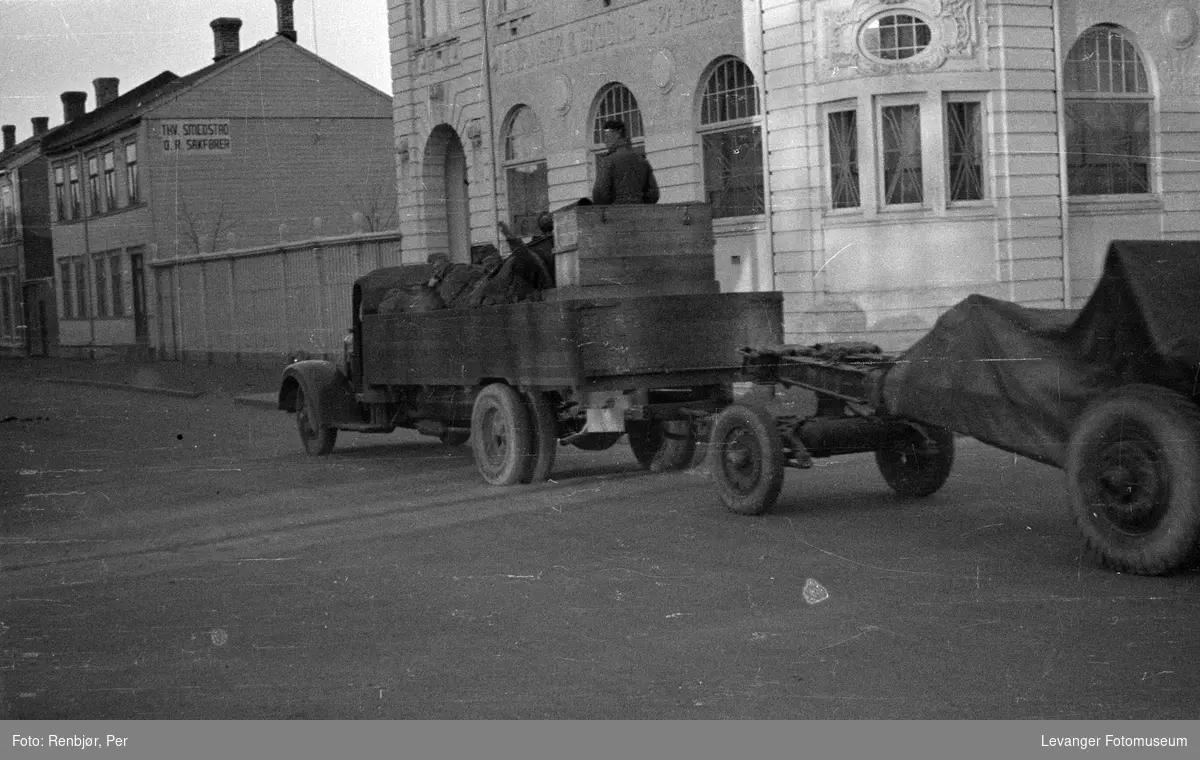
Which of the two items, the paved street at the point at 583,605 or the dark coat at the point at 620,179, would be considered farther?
the dark coat at the point at 620,179

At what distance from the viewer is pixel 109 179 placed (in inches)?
1753

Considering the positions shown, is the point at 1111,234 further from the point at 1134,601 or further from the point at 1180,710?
the point at 1180,710

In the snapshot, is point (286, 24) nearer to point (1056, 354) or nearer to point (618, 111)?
point (618, 111)

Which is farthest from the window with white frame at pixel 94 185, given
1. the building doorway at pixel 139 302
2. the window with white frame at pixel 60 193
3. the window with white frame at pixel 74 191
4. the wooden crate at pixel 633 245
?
the wooden crate at pixel 633 245

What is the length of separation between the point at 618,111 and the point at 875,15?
620 cm

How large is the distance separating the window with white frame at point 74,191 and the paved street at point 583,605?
36787 millimetres

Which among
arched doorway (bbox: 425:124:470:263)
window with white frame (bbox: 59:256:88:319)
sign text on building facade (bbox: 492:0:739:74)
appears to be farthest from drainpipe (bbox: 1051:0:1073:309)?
window with white frame (bbox: 59:256:88:319)

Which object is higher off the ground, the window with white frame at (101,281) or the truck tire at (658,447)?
the window with white frame at (101,281)

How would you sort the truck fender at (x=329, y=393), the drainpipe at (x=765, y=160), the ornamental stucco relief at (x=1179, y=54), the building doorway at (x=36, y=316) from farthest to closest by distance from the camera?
the building doorway at (x=36, y=316), the drainpipe at (x=765, y=160), the ornamental stucco relief at (x=1179, y=54), the truck fender at (x=329, y=393)

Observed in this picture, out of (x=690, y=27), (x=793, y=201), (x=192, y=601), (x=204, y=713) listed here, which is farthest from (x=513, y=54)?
(x=204, y=713)

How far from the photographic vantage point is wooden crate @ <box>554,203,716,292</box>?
11383 mm

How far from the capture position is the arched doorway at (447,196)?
3141cm

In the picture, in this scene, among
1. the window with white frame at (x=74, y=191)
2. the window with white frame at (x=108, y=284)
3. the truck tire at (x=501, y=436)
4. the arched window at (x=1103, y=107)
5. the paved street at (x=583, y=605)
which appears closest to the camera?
the paved street at (x=583, y=605)

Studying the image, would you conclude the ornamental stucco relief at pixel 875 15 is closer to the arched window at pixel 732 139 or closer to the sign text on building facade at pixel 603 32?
the arched window at pixel 732 139
